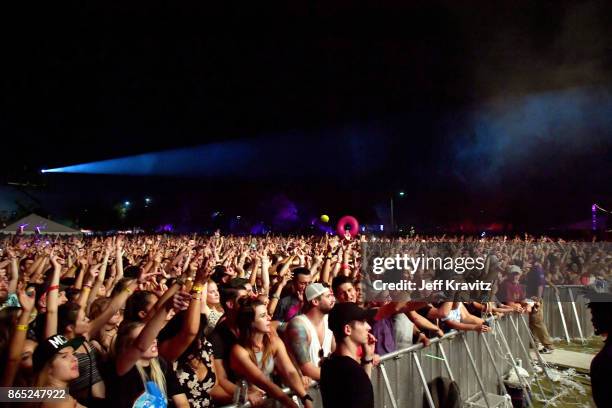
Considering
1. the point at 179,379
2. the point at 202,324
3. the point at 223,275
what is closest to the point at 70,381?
the point at 179,379

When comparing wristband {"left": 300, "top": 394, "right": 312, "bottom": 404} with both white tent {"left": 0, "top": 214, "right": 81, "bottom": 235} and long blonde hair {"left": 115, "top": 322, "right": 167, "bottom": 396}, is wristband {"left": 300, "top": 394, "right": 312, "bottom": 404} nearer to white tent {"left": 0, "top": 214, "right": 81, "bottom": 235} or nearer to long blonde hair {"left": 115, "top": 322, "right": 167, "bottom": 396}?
long blonde hair {"left": 115, "top": 322, "right": 167, "bottom": 396}

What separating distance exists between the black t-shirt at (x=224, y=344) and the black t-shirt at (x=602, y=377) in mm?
2472

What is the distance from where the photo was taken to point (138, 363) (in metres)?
2.58

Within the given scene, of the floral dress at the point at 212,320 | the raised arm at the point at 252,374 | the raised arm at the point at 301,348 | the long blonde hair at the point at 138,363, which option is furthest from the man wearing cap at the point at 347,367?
the floral dress at the point at 212,320

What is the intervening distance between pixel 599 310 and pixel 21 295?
14.6 feet

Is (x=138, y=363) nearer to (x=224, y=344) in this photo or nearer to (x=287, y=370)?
(x=224, y=344)

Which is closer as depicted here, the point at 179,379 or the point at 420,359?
the point at 179,379

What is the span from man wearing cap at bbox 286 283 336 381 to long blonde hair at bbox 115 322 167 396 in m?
1.16

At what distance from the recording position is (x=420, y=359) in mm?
4453

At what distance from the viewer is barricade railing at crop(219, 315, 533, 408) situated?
12.9 ft

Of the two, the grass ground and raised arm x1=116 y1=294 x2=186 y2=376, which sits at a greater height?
raised arm x1=116 y1=294 x2=186 y2=376

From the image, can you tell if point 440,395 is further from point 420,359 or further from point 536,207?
point 536,207

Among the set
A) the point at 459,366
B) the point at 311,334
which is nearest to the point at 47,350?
the point at 311,334

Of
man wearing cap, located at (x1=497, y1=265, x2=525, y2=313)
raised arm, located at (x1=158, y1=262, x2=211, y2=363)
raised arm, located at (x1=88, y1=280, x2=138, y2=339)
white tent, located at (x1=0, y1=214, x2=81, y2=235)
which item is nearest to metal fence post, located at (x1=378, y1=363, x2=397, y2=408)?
raised arm, located at (x1=158, y1=262, x2=211, y2=363)
